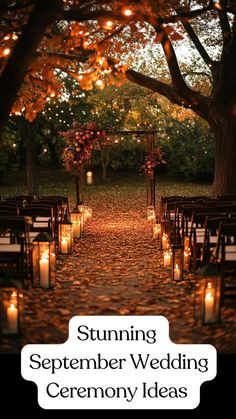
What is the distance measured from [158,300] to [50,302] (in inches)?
58.1

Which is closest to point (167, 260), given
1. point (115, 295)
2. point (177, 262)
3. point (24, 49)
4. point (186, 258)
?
point (186, 258)

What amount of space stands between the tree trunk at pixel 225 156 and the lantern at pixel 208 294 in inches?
457

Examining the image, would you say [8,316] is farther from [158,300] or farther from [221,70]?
[221,70]

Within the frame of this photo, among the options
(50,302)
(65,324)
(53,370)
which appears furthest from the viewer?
(50,302)

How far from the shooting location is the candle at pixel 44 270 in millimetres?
8406

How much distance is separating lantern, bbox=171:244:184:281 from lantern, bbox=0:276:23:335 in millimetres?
3538

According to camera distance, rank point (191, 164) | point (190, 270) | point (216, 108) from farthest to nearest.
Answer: point (191, 164) < point (216, 108) < point (190, 270)

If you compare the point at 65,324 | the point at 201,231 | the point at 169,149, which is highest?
the point at 169,149

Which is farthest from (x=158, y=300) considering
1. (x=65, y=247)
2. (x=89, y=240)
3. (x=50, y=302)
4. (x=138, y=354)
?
(x=89, y=240)

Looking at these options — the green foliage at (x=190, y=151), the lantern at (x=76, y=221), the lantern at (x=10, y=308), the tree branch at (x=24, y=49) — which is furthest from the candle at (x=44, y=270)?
the green foliage at (x=190, y=151)

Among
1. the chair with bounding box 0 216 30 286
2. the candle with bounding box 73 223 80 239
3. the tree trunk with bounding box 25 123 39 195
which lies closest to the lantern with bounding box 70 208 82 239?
the candle with bounding box 73 223 80 239

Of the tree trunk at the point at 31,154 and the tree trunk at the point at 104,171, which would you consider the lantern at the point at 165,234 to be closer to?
the tree trunk at the point at 31,154

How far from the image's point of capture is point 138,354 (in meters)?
4.68

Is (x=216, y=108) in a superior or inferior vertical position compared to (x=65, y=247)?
superior
